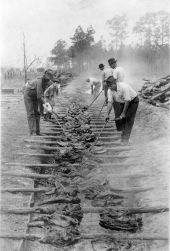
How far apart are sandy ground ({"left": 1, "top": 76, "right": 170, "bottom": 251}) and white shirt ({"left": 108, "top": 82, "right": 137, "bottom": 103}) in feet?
3.37

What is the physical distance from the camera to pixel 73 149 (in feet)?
22.0

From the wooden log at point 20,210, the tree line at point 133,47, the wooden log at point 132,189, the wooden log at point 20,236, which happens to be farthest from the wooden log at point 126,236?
the tree line at point 133,47

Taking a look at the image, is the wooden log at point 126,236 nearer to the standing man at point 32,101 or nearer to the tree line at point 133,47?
the standing man at point 32,101

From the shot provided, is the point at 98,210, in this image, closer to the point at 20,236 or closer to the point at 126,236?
the point at 126,236

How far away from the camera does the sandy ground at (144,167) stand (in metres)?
3.94

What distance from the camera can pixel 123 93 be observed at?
23.6 feet

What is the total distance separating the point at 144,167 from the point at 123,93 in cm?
192

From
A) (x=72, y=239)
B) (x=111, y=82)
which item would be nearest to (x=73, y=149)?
(x=111, y=82)

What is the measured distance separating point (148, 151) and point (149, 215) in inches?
105

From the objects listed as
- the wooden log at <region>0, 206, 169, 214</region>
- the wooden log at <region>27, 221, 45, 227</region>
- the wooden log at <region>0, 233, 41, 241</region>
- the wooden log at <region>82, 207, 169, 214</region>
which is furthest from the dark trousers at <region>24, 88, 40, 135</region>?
the wooden log at <region>0, 233, 41, 241</region>

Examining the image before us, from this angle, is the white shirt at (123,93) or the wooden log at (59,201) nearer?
the wooden log at (59,201)

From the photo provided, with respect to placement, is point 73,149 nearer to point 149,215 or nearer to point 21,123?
point 149,215

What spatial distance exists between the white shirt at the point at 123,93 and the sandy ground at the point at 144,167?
1.03m

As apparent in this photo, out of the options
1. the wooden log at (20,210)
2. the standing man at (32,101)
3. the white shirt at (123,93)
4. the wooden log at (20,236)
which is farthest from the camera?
the standing man at (32,101)
